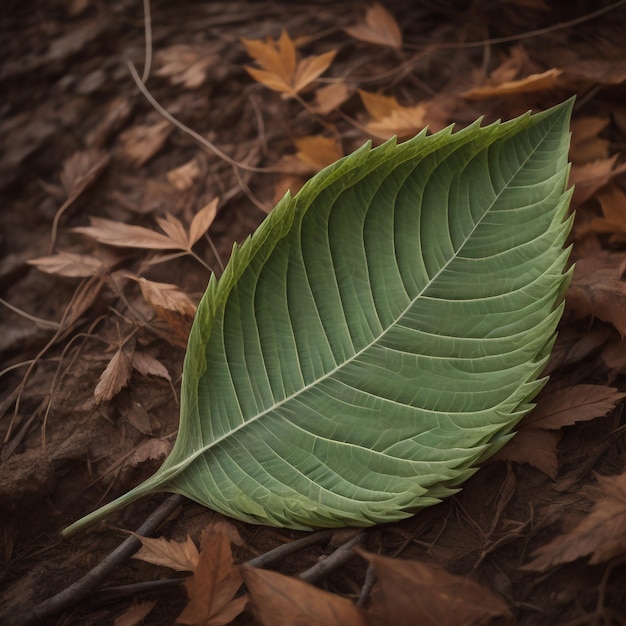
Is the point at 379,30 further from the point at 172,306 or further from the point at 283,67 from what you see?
the point at 172,306

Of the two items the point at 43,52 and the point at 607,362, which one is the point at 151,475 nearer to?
the point at 607,362

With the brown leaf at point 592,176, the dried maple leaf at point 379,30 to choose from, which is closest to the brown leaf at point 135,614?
the brown leaf at point 592,176

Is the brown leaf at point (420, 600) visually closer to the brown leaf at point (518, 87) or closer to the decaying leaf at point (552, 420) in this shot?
the decaying leaf at point (552, 420)

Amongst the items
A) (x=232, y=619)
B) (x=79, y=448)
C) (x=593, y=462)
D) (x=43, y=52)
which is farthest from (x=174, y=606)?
(x=43, y=52)

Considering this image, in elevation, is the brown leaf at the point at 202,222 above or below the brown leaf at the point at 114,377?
above

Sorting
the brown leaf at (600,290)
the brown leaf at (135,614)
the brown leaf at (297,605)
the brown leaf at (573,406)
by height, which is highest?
the brown leaf at (600,290)

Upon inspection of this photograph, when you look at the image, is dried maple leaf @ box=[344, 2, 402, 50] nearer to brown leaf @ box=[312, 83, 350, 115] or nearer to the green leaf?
brown leaf @ box=[312, 83, 350, 115]
